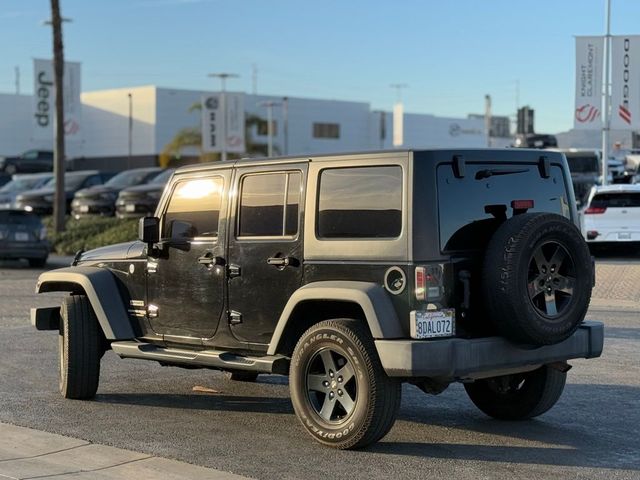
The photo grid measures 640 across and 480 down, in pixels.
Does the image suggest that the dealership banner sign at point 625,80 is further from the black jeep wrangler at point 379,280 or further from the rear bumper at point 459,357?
the rear bumper at point 459,357

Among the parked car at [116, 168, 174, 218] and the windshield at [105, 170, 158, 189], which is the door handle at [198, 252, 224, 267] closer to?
the parked car at [116, 168, 174, 218]

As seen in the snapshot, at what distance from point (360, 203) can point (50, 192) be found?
96.1 ft

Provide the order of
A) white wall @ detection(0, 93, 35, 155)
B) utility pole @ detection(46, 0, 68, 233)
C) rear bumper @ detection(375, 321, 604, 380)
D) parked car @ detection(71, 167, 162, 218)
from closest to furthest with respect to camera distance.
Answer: rear bumper @ detection(375, 321, 604, 380) < utility pole @ detection(46, 0, 68, 233) < parked car @ detection(71, 167, 162, 218) < white wall @ detection(0, 93, 35, 155)

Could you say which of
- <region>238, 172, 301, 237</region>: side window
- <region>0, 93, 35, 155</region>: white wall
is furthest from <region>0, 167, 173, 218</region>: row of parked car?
<region>0, 93, 35, 155</region>: white wall

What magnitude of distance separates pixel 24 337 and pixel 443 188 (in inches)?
290

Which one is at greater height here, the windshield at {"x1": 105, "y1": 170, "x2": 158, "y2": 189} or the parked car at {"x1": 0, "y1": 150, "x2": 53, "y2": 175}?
the parked car at {"x1": 0, "y1": 150, "x2": 53, "y2": 175}

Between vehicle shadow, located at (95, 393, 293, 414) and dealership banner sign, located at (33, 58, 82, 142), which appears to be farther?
dealership banner sign, located at (33, 58, 82, 142)

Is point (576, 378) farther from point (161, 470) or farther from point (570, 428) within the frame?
point (161, 470)

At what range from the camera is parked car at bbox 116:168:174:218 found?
29859mm

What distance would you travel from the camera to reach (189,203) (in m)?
8.30

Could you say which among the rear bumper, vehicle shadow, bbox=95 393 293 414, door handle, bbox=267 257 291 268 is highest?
door handle, bbox=267 257 291 268

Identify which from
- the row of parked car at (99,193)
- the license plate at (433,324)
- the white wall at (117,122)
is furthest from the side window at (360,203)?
the white wall at (117,122)

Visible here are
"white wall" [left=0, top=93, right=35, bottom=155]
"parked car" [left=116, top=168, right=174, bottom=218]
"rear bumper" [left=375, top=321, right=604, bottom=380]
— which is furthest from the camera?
"white wall" [left=0, top=93, right=35, bottom=155]

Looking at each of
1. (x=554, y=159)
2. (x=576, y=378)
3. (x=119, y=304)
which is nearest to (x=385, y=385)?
(x=554, y=159)
